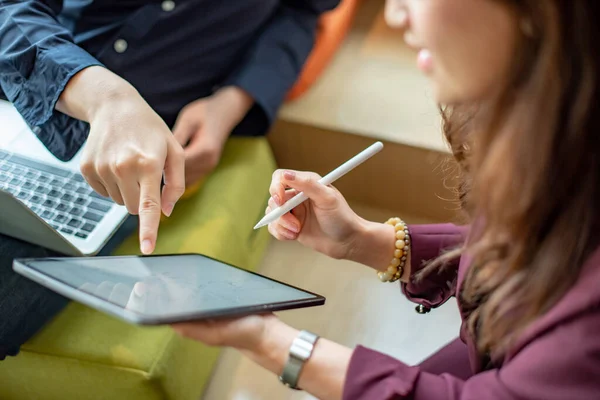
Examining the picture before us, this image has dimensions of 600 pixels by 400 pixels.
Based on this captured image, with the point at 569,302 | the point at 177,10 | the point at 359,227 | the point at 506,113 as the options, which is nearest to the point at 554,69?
the point at 506,113

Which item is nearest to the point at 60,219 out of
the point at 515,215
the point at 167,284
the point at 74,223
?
the point at 74,223

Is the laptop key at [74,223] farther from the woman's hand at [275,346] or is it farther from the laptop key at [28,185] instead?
the woman's hand at [275,346]

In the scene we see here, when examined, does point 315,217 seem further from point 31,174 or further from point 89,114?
point 31,174

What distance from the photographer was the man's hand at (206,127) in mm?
867

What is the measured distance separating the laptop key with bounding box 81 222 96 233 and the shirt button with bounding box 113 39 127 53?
0.98ft

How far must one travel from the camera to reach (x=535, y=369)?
403 millimetres

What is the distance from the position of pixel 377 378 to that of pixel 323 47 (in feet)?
2.55

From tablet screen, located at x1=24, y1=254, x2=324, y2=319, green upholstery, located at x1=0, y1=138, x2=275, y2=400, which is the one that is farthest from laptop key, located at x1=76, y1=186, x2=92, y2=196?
tablet screen, located at x1=24, y1=254, x2=324, y2=319

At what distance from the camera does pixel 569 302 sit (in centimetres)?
40

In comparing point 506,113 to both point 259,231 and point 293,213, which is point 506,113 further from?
point 259,231

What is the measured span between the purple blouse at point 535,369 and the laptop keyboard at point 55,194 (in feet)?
1.55

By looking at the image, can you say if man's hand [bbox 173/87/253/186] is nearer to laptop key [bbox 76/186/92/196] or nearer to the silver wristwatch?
laptop key [bbox 76/186/92/196]

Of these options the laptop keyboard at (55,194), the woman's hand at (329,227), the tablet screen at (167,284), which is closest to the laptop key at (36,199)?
the laptop keyboard at (55,194)

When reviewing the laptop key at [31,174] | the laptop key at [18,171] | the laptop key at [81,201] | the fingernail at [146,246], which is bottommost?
the laptop key at [81,201]
